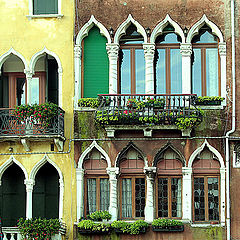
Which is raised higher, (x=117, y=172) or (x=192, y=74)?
(x=192, y=74)

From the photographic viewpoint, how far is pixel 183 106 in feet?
87.8

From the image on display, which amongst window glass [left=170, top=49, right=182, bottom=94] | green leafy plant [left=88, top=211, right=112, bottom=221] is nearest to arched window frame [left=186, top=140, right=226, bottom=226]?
window glass [left=170, top=49, right=182, bottom=94]

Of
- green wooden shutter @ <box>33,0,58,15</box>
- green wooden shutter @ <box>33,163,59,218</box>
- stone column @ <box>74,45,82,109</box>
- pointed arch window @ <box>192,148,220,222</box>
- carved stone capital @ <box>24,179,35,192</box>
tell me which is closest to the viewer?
pointed arch window @ <box>192,148,220,222</box>

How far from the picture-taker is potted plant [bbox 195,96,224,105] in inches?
1064

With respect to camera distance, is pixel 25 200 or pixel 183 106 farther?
pixel 25 200

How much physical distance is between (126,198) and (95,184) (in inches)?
47.1

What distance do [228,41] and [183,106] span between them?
288 cm

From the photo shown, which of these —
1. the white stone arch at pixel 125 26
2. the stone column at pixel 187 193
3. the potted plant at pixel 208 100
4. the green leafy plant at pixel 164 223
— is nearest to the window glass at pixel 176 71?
the potted plant at pixel 208 100

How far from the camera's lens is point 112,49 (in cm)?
2764

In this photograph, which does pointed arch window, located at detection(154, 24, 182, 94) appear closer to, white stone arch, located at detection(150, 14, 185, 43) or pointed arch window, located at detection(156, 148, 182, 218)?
white stone arch, located at detection(150, 14, 185, 43)

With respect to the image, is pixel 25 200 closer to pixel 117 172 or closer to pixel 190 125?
pixel 117 172

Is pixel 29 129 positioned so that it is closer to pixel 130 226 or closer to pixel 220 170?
pixel 130 226

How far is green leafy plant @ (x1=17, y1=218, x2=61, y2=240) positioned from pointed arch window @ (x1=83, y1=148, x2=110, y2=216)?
133 centimetres

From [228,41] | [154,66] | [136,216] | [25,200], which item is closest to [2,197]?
[25,200]
